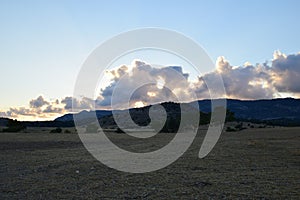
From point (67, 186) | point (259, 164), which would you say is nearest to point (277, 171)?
point (259, 164)

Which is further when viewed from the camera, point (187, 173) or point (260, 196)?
point (187, 173)

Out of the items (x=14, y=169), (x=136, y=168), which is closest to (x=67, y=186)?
(x=136, y=168)

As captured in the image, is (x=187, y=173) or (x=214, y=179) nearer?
(x=214, y=179)

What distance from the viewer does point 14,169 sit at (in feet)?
68.4

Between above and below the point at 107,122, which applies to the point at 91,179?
below

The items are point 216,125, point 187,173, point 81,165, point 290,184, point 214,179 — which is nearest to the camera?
point 290,184

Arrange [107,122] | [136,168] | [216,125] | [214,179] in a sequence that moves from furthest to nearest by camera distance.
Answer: [107,122]
[216,125]
[136,168]
[214,179]

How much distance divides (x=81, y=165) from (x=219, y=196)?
1147 centimetres

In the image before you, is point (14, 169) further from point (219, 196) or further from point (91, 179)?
point (219, 196)

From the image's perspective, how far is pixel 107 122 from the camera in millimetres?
167500

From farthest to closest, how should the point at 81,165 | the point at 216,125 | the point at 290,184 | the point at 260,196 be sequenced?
the point at 216,125 → the point at 81,165 → the point at 290,184 → the point at 260,196

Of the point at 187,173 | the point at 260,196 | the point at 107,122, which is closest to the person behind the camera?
the point at 260,196

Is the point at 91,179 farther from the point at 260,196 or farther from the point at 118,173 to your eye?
the point at 260,196

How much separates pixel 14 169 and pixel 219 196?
1298cm
